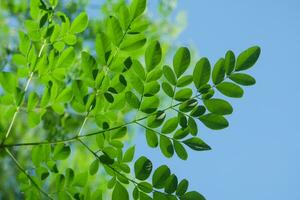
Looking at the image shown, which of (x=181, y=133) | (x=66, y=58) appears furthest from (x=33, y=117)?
(x=181, y=133)

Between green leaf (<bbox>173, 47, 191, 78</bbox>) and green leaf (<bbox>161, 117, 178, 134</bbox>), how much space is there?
115mm

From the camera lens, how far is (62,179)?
3.59 feet

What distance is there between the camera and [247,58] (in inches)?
39.1

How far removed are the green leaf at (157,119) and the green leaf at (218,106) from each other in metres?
0.10

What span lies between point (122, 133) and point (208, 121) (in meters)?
0.23

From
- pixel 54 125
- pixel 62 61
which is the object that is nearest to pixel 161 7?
pixel 54 125

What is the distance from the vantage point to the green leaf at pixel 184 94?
39.4 inches

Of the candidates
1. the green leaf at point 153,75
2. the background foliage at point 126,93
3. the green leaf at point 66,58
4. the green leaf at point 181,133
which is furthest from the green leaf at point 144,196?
the green leaf at point 66,58

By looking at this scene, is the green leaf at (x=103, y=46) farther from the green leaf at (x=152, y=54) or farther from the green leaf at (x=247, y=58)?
the green leaf at (x=247, y=58)

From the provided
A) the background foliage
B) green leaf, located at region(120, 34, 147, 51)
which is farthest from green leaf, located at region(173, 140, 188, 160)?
green leaf, located at region(120, 34, 147, 51)

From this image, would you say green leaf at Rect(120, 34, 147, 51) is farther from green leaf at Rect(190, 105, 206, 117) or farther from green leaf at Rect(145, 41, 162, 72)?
green leaf at Rect(190, 105, 206, 117)

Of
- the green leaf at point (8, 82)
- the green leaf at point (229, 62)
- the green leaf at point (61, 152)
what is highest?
the green leaf at point (229, 62)

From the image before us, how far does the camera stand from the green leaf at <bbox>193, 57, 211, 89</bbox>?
97 cm

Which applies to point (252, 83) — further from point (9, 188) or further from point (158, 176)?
point (9, 188)
